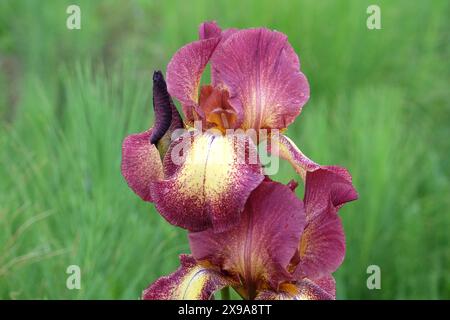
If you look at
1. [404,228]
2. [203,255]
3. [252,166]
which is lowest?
[404,228]

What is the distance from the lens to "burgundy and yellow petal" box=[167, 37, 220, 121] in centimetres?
101

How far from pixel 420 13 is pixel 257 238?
9.67ft

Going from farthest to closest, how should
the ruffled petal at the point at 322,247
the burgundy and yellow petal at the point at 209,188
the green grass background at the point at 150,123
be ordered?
the green grass background at the point at 150,123 < the ruffled petal at the point at 322,247 < the burgundy and yellow petal at the point at 209,188

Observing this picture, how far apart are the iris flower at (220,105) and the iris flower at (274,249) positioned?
0.14 ft

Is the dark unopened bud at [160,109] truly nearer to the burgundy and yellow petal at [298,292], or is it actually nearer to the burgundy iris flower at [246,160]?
the burgundy iris flower at [246,160]

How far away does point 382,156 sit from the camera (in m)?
2.44

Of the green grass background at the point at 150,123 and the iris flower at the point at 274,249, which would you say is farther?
the green grass background at the point at 150,123

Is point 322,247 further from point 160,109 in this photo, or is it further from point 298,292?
point 160,109

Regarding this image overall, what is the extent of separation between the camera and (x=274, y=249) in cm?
99

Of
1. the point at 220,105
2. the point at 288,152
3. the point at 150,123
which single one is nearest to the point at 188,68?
the point at 220,105

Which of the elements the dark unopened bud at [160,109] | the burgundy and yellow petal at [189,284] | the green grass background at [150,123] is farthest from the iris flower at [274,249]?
the green grass background at [150,123]

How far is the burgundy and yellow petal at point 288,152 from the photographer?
1005 mm
